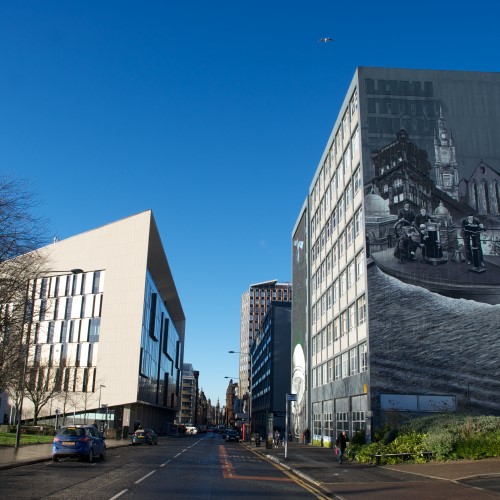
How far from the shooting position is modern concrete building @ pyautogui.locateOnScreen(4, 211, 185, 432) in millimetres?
72188

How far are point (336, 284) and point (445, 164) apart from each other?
547 inches

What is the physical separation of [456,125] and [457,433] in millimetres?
25533

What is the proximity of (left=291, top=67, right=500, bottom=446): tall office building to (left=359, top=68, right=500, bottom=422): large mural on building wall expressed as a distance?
0.23 feet

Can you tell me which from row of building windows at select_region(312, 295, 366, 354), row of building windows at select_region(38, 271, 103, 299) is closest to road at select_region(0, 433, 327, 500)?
row of building windows at select_region(312, 295, 366, 354)

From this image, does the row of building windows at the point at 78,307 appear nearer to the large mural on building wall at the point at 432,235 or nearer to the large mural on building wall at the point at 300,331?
the large mural on building wall at the point at 300,331

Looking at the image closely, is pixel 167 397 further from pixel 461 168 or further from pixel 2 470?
pixel 2 470

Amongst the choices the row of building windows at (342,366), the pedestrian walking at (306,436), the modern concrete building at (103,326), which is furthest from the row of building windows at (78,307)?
the pedestrian walking at (306,436)

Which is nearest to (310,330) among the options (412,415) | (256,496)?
(412,415)

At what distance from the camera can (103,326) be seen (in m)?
75.2

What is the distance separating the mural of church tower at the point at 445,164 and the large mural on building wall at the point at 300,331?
26230mm

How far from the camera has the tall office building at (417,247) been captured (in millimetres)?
37094

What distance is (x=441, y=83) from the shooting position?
4322 cm

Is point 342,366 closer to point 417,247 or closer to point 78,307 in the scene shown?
point 417,247

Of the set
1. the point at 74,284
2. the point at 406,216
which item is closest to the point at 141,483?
the point at 406,216
